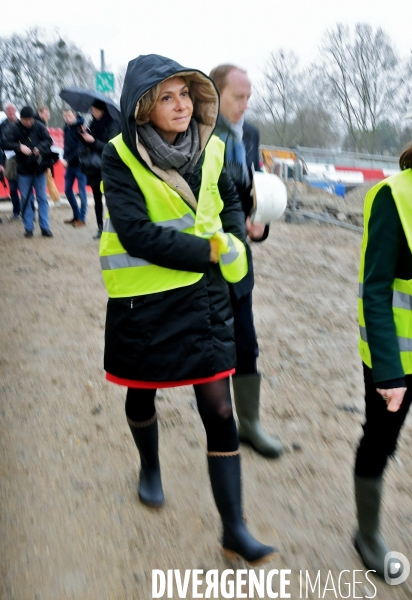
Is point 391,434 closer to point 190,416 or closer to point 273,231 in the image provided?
point 190,416

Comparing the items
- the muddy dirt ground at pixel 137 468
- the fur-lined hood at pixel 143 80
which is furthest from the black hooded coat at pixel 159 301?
the muddy dirt ground at pixel 137 468

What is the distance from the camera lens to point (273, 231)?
423 inches

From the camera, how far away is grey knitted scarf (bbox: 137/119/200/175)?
2396 millimetres

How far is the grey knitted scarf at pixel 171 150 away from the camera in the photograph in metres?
2.40

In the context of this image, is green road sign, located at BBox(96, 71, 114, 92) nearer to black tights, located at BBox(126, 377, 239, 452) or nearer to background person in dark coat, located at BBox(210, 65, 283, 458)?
background person in dark coat, located at BBox(210, 65, 283, 458)

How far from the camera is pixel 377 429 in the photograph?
238 centimetres

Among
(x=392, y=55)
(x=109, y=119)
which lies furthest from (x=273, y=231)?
(x=392, y=55)

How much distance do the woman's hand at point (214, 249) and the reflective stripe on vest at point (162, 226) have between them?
1cm

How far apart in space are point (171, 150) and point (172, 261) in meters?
0.43

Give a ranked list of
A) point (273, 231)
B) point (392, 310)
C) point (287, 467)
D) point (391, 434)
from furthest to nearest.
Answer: point (273, 231), point (287, 467), point (391, 434), point (392, 310)

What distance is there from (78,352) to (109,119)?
179 inches

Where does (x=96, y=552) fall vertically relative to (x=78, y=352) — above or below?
above

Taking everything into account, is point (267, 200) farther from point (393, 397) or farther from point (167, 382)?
point (393, 397)

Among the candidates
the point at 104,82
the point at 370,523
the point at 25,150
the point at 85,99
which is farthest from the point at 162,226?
the point at 104,82
